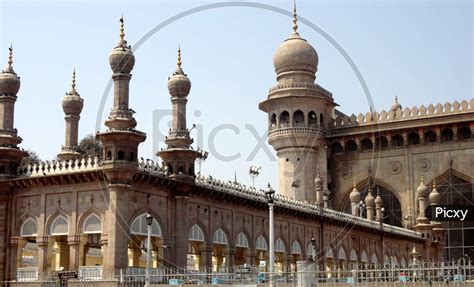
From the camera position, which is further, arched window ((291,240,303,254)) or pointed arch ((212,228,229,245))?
arched window ((291,240,303,254))

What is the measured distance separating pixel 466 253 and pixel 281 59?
21.3m

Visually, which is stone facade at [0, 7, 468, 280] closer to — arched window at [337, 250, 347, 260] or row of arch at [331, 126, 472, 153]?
arched window at [337, 250, 347, 260]

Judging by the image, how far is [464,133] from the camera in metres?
56.7

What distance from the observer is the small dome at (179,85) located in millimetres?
29344

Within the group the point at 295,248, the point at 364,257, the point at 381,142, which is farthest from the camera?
the point at 381,142

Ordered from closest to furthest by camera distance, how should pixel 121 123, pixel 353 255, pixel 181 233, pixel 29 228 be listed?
pixel 121 123, pixel 181 233, pixel 29 228, pixel 353 255

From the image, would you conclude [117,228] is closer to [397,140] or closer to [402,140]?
[402,140]

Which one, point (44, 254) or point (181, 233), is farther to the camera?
point (181, 233)

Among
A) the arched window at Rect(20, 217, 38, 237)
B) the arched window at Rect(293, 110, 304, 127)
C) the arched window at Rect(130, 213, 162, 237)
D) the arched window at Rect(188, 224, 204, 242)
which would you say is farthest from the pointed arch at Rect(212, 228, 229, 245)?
the arched window at Rect(293, 110, 304, 127)

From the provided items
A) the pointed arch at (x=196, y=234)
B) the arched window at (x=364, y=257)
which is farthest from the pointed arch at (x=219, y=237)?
the arched window at (x=364, y=257)

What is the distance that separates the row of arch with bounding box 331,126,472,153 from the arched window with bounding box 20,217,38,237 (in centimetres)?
3572

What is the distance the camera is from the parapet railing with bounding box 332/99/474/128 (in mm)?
56375

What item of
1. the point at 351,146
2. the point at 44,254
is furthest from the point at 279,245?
the point at 351,146

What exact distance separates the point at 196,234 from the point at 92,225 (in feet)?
16.9
